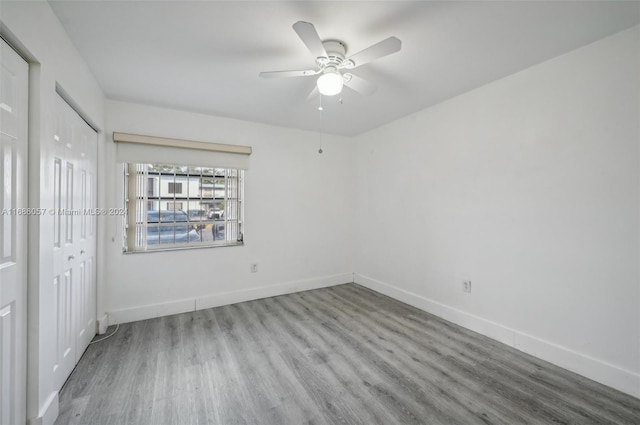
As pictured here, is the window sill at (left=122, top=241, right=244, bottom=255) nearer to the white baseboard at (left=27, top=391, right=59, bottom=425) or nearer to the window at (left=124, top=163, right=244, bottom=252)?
the window at (left=124, top=163, right=244, bottom=252)

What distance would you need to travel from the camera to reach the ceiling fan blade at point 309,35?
4.61 ft

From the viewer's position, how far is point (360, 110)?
10.5 feet

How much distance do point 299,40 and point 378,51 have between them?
586 millimetres

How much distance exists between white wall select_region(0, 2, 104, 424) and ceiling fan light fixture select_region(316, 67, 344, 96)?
61.7 inches

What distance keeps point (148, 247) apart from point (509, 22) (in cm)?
384

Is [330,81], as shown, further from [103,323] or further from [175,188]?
[103,323]

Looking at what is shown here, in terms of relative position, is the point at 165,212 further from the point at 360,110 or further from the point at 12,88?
the point at 360,110

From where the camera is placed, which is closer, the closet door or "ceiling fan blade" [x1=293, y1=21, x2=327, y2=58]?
"ceiling fan blade" [x1=293, y1=21, x2=327, y2=58]

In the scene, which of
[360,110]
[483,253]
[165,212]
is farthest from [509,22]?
[165,212]

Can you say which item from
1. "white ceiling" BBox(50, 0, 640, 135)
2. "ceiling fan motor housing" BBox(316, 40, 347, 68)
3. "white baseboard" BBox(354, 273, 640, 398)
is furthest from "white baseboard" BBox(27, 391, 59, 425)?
"white baseboard" BBox(354, 273, 640, 398)

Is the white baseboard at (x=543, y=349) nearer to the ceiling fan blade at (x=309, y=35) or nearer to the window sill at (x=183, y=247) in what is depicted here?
the window sill at (x=183, y=247)

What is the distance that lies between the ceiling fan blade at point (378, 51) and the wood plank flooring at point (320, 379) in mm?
2187

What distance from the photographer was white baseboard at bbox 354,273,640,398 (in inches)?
71.4

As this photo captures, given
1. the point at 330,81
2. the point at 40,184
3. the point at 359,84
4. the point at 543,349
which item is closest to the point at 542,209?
the point at 543,349
